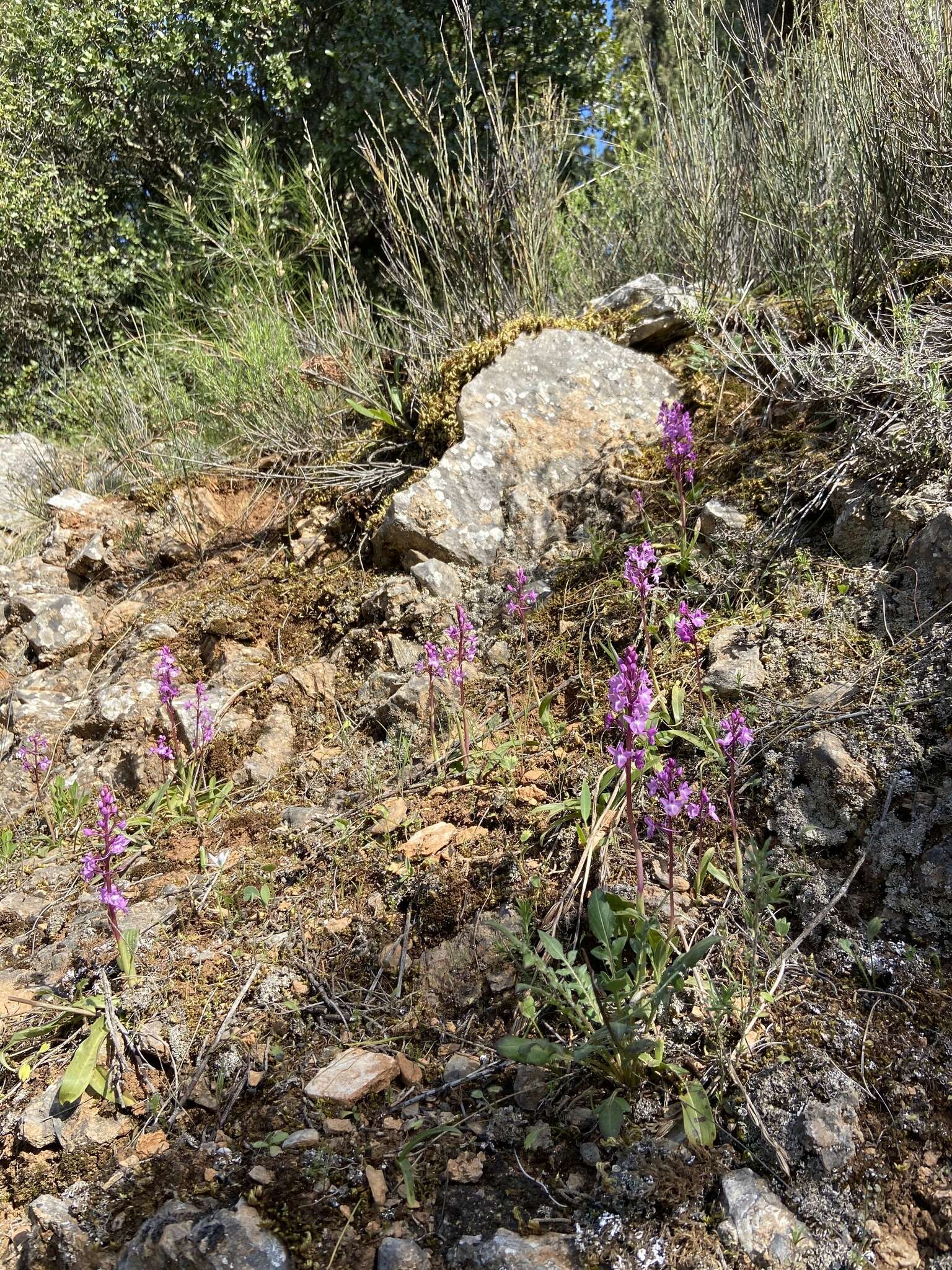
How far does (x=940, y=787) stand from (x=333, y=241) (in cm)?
358

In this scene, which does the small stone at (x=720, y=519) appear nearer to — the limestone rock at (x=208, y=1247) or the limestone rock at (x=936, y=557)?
the limestone rock at (x=936, y=557)

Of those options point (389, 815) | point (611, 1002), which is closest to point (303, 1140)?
point (611, 1002)

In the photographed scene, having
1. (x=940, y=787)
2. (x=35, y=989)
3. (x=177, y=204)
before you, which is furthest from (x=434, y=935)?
(x=177, y=204)

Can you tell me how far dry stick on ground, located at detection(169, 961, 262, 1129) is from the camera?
192 cm

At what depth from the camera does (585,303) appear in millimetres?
4371

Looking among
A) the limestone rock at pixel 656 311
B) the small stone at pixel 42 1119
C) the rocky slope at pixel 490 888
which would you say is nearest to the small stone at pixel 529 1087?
the rocky slope at pixel 490 888

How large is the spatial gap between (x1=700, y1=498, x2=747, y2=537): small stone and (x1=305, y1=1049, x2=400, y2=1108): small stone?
186 centimetres

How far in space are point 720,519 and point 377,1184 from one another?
6.95 ft

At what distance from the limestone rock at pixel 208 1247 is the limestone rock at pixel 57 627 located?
2803 mm

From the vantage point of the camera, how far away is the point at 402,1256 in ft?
5.01

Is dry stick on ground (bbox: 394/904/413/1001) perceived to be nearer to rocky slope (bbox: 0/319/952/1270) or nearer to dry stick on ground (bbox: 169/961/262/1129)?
rocky slope (bbox: 0/319/952/1270)

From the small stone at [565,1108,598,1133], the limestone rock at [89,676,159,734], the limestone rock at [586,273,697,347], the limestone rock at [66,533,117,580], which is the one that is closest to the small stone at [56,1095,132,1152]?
the small stone at [565,1108,598,1133]

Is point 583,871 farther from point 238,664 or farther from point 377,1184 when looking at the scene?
point 238,664

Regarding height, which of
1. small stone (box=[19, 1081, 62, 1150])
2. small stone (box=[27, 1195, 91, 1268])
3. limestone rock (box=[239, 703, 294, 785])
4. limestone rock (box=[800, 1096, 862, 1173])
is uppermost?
small stone (box=[27, 1195, 91, 1268])
